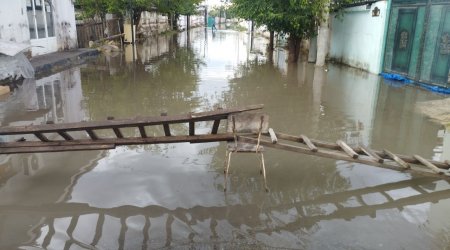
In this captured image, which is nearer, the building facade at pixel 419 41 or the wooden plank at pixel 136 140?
the wooden plank at pixel 136 140

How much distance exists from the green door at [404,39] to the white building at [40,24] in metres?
11.3

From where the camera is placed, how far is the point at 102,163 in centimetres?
556

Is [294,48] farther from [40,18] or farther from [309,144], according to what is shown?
[309,144]

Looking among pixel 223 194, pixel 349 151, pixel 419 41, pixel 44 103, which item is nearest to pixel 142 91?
pixel 44 103

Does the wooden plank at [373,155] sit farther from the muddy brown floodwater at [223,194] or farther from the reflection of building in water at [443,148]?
the reflection of building in water at [443,148]

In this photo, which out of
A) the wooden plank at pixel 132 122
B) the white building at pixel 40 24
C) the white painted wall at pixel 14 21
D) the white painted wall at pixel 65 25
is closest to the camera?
the wooden plank at pixel 132 122

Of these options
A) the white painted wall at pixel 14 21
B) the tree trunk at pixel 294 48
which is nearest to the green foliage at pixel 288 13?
the tree trunk at pixel 294 48

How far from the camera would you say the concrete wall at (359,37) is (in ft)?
44.6

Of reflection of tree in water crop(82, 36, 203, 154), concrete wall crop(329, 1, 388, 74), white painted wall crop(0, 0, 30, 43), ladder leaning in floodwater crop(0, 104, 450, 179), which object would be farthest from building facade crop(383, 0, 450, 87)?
white painted wall crop(0, 0, 30, 43)

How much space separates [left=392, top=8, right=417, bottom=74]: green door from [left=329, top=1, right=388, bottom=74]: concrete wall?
79cm

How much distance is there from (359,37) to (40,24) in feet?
42.9

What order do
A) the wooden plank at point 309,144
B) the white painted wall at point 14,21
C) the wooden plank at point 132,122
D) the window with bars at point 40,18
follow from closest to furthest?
the wooden plank at point 132,122 < the wooden plank at point 309,144 < the white painted wall at point 14,21 < the window with bars at point 40,18

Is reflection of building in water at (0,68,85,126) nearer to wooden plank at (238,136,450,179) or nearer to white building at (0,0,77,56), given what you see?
white building at (0,0,77,56)

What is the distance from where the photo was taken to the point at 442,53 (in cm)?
1054
